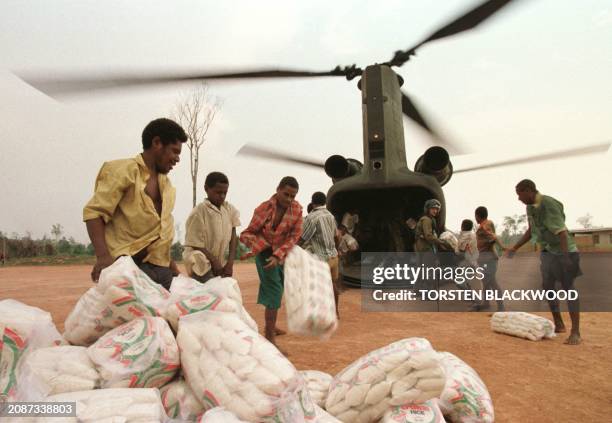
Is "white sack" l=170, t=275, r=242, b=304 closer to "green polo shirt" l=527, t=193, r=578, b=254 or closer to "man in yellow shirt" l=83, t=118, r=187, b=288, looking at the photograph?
"man in yellow shirt" l=83, t=118, r=187, b=288

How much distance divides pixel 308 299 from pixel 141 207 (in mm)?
1010

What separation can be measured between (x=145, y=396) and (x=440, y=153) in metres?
7.88

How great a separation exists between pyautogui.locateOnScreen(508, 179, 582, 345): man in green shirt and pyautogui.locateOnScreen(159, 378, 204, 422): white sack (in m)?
4.10

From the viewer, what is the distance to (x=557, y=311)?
4.64m

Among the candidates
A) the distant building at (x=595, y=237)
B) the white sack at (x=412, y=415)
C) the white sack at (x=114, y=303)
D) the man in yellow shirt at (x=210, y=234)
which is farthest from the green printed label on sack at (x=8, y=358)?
the distant building at (x=595, y=237)

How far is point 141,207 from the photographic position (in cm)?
208

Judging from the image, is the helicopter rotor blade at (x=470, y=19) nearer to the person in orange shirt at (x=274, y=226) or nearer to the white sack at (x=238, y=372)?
the person in orange shirt at (x=274, y=226)

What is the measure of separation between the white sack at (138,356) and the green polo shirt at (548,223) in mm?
4146

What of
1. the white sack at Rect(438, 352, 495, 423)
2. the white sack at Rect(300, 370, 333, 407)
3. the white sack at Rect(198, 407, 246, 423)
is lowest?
the white sack at Rect(438, 352, 495, 423)

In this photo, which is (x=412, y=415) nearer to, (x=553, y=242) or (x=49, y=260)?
(x=553, y=242)

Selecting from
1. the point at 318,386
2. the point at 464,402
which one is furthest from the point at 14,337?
the point at 464,402

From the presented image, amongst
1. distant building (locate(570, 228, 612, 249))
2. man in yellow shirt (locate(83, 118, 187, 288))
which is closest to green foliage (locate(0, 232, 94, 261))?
man in yellow shirt (locate(83, 118, 187, 288))

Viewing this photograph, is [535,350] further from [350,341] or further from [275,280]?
[275,280]

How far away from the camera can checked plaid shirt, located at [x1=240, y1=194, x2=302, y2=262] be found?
3164 millimetres
